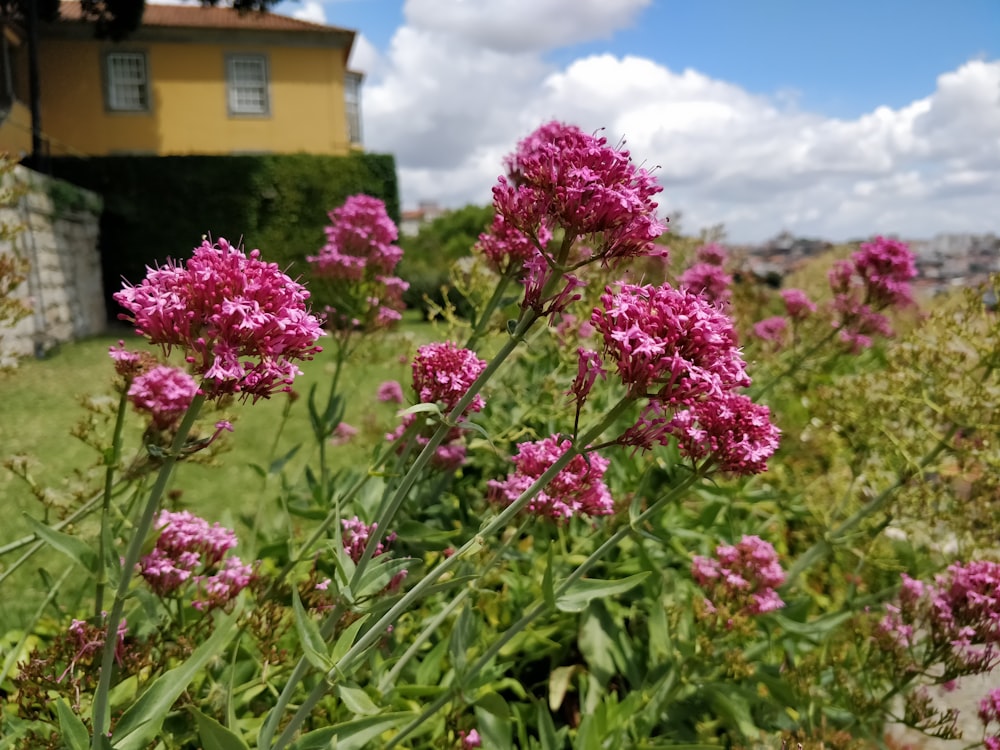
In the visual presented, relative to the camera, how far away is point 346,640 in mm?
1499

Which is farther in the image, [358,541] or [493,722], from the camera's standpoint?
[493,722]

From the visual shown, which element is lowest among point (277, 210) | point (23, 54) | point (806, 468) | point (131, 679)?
point (806, 468)

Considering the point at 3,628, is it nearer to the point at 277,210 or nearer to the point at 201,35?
the point at 277,210

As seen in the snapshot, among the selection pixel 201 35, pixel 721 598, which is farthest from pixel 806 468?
pixel 201 35

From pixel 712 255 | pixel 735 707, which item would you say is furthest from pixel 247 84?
pixel 735 707

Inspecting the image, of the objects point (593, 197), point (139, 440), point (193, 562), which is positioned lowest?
point (139, 440)

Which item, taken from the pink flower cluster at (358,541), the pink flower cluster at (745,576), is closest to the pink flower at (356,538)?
the pink flower cluster at (358,541)

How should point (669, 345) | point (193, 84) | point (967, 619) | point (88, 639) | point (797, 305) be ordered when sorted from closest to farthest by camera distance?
point (669, 345) → point (88, 639) → point (967, 619) → point (797, 305) → point (193, 84)

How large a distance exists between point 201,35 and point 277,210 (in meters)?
7.68

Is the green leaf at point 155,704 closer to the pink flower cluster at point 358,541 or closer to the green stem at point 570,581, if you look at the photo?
the pink flower cluster at point 358,541

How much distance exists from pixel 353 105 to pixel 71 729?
2617 centimetres

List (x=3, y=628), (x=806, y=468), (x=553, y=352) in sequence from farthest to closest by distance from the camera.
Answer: (x=806, y=468) → (x=553, y=352) → (x=3, y=628)

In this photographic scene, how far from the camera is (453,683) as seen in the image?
86.6 inches

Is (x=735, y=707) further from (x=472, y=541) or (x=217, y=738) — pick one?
(x=217, y=738)
